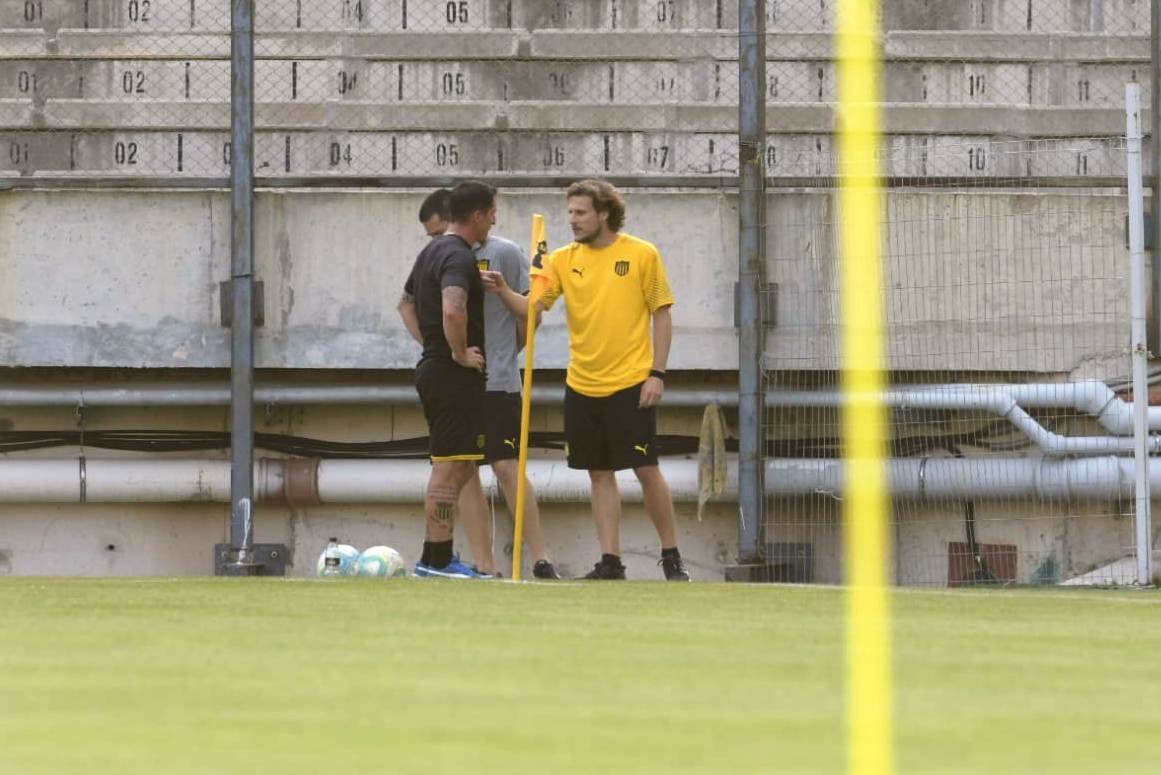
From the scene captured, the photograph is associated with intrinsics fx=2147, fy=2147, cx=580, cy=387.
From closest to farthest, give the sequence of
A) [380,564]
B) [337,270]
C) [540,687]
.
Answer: [540,687]
[380,564]
[337,270]

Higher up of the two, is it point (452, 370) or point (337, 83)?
point (337, 83)

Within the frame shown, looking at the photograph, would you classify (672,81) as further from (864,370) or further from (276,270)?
(864,370)

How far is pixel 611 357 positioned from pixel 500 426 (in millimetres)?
525

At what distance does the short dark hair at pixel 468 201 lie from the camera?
8.04 m

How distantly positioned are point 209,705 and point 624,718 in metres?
0.64

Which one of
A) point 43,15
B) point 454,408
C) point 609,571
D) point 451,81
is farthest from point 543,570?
point 43,15

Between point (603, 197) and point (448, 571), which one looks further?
point (603, 197)

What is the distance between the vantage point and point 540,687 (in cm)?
356

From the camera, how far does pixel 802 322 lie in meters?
9.89

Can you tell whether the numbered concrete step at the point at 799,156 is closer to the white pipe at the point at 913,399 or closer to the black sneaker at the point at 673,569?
the white pipe at the point at 913,399

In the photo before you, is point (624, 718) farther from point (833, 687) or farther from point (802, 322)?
point (802, 322)

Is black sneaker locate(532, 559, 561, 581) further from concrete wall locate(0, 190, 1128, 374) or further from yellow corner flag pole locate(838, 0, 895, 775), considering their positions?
yellow corner flag pole locate(838, 0, 895, 775)

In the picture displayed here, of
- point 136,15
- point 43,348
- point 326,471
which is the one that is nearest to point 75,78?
point 136,15

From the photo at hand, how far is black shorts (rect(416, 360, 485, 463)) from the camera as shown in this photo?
7969 mm
